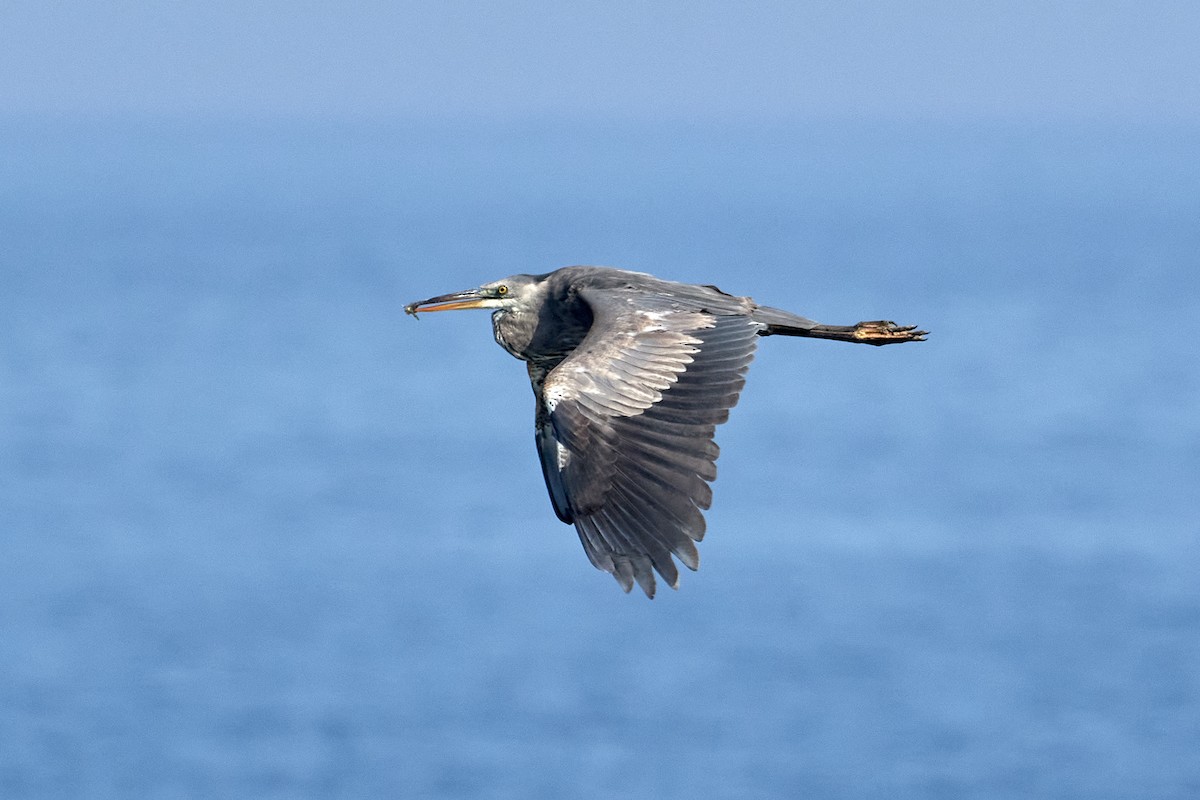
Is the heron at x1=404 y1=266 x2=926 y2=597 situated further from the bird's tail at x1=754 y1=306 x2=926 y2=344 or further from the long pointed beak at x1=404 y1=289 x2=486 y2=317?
the long pointed beak at x1=404 y1=289 x2=486 y2=317

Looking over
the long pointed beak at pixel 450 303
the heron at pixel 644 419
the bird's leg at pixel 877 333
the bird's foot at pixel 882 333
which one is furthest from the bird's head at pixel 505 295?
the bird's foot at pixel 882 333

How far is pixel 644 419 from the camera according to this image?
13664 millimetres

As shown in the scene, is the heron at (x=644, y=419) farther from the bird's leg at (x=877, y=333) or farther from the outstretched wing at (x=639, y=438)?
the bird's leg at (x=877, y=333)

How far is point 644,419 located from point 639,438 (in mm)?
131

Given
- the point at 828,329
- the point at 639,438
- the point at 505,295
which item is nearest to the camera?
the point at 639,438

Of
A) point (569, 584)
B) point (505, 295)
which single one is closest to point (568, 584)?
point (569, 584)

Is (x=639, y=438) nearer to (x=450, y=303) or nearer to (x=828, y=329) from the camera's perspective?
(x=828, y=329)

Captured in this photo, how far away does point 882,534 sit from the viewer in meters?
49.4

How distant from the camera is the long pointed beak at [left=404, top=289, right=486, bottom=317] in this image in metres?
15.1

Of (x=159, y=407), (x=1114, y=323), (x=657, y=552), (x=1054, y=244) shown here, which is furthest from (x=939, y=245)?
(x=657, y=552)

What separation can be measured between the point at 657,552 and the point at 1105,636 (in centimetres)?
3016

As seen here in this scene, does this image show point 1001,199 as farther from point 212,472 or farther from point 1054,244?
point 212,472

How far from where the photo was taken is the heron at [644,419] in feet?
43.8

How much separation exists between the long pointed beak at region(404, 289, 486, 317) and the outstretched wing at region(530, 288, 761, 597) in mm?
1360
